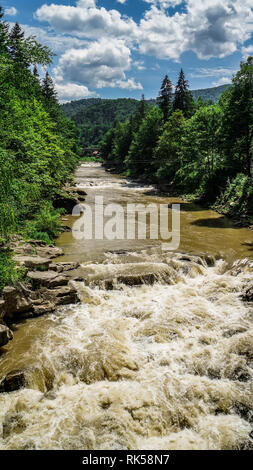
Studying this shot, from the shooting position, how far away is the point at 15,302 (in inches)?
333

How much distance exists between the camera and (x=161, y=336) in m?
7.79

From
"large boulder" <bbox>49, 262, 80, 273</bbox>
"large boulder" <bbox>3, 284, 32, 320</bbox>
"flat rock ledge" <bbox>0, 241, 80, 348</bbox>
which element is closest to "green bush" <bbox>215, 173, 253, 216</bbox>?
"large boulder" <bbox>49, 262, 80, 273</bbox>

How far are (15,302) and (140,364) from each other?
436 centimetres

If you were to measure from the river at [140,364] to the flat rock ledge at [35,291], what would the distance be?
0.36 meters

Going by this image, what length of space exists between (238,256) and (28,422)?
459 inches

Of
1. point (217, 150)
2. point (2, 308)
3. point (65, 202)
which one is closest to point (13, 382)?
point (2, 308)

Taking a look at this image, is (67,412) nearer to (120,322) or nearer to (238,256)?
(120,322)

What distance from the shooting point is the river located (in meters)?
5.09

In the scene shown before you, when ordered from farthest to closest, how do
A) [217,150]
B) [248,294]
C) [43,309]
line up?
[217,150], [248,294], [43,309]

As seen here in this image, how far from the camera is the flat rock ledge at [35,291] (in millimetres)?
8289

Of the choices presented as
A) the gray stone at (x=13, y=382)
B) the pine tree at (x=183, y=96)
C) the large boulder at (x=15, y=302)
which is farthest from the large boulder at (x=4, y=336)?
the pine tree at (x=183, y=96)

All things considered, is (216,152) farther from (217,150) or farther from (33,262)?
(33,262)

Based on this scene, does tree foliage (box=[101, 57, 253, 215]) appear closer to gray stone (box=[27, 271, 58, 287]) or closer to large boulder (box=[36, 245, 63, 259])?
large boulder (box=[36, 245, 63, 259])
